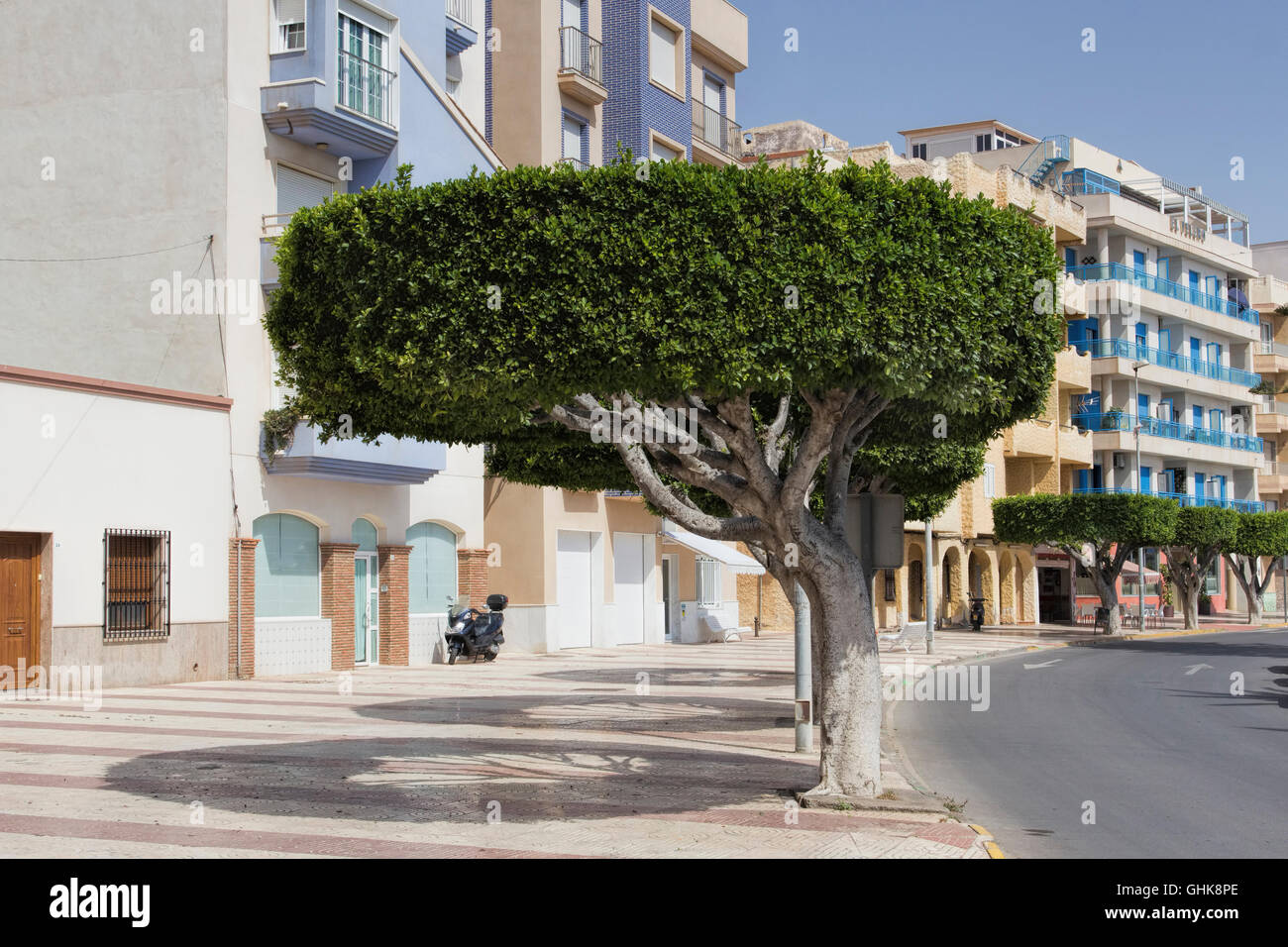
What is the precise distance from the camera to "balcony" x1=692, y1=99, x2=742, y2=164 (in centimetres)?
3853

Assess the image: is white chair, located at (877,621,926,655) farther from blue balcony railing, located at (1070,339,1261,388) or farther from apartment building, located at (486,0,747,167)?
blue balcony railing, located at (1070,339,1261,388)

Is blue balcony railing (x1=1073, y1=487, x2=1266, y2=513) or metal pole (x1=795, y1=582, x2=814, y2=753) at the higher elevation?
blue balcony railing (x1=1073, y1=487, x2=1266, y2=513)

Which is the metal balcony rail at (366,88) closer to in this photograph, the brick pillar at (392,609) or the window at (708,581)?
the brick pillar at (392,609)

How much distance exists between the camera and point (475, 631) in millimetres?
27359

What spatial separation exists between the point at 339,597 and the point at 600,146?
15.5 m

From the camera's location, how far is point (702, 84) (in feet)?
129

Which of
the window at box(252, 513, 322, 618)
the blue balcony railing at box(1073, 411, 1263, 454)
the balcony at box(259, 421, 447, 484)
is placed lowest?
the window at box(252, 513, 322, 618)

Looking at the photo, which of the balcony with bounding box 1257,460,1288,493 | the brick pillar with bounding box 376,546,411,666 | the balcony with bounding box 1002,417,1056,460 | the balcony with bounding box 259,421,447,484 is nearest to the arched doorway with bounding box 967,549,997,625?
the balcony with bounding box 1002,417,1056,460

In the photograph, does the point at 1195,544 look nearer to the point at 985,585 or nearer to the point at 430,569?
the point at 985,585

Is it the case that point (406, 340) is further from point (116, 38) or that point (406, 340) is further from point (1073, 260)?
point (1073, 260)

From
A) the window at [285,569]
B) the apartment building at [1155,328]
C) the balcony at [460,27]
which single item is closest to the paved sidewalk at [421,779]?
the window at [285,569]
